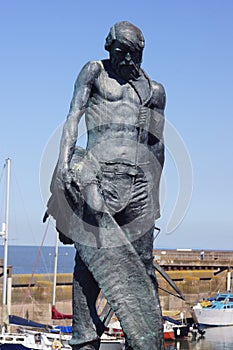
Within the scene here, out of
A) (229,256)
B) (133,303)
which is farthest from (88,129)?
(229,256)

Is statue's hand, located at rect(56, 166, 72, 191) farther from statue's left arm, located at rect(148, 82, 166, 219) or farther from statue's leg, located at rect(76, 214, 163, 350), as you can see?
statue's left arm, located at rect(148, 82, 166, 219)

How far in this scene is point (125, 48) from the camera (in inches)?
341

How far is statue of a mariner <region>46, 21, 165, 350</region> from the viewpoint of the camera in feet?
27.3

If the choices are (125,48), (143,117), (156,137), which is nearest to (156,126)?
(156,137)

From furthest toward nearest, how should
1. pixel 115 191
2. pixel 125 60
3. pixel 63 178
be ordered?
pixel 125 60, pixel 115 191, pixel 63 178

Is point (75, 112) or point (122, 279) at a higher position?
point (75, 112)

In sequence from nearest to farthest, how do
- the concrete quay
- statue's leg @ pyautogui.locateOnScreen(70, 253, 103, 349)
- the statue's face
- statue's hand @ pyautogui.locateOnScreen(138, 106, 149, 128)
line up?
statue's leg @ pyautogui.locateOnScreen(70, 253, 103, 349), the statue's face, statue's hand @ pyautogui.locateOnScreen(138, 106, 149, 128), the concrete quay

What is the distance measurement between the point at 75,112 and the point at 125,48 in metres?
0.77

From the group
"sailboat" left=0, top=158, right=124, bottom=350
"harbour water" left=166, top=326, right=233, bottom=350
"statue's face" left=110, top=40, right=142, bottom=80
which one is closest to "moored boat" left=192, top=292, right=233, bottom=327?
"harbour water" left=166, top=326, right=233, bottom=350

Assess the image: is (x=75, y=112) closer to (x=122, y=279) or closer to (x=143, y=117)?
(x=143, y=117)

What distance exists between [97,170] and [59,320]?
3159 centimetres

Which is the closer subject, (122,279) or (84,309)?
(122,279)

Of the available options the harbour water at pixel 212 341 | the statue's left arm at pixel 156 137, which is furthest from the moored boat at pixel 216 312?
the statue's left arm at pixel 156 137

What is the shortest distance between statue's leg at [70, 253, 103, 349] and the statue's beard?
1.79m
